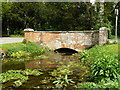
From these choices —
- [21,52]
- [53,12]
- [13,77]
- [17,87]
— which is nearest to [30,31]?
[21,52]

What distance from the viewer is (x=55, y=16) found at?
2583cm

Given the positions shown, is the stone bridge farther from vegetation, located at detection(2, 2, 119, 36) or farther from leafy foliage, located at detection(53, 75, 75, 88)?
vegetation, located at detection(2, 2, 119, 36)

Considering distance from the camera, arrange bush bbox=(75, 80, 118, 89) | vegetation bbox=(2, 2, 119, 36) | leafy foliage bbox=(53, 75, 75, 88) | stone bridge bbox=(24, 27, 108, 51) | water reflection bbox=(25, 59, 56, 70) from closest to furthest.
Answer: bush bbox=(75, 80, 118, 89)
leafy foliage bbox=(53, 75, 75, 88)
water reflection bbox=(25, 59, 56, 70)
stone bridge bbox=(24, 27, 108, 51)
vegetation bbox=(2, 2, 119, 36)

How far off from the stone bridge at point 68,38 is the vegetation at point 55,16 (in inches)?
351

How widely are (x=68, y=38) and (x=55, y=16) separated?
12.4 meters

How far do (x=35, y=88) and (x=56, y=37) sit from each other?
9.51m

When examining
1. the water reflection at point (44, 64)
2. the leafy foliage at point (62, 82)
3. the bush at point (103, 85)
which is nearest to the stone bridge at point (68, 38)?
the water reflection at point (44, 64)

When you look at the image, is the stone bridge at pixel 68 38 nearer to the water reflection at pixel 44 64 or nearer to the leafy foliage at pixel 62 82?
the water reflection at pixel 44 64

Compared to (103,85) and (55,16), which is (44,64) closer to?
(103,85)

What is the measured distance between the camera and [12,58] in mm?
10570

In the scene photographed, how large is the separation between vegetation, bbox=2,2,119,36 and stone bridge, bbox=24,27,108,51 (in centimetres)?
891

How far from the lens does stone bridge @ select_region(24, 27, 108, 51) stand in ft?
45.9

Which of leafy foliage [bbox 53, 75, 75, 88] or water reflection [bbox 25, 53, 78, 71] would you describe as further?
water reflection [bbox 25, 53, 78, 71]

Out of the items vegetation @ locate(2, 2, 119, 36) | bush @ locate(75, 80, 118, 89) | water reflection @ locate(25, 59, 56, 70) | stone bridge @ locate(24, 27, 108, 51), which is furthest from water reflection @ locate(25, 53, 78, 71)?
vegetation @ locate(2, 2, 119, 36)
